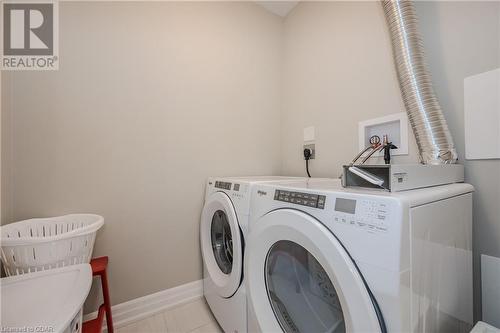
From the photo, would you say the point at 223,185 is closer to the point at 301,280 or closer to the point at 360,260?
the point at 301,280

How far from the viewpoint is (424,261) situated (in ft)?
1.75

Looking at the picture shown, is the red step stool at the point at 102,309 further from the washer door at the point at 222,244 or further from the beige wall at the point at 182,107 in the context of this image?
the washer door at the point at 222,244

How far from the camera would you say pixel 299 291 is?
2.67 feet

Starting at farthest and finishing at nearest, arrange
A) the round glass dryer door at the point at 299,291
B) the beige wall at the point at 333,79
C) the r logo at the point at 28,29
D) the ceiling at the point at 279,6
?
the ceiling at the point at 279,6 < the beige wall at the point at 333,79 < the r logo at the point at 28,29 < the round glass dryer door at the point at 299,291

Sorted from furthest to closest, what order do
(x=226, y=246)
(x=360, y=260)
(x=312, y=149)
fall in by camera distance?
(x=312, y=149) → (x=226, y=246) → (x=360, y=260)

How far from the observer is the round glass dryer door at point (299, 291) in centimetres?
70

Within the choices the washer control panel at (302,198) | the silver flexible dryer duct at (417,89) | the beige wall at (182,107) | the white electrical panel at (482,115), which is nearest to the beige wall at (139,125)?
the beige wall at (182,107)

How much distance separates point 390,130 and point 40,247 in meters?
1.74

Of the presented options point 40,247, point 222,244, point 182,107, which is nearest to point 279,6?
point 182,107

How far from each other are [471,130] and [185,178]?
1.52 m

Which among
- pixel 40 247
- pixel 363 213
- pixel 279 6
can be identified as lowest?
pixel 40 247

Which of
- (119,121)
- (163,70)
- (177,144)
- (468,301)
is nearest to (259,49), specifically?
(163,70)

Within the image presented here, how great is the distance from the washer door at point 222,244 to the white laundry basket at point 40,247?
1.89ft

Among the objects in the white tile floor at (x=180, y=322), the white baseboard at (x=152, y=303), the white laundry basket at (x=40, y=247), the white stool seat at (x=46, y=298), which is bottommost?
the white tile floor at (x=180, y=322)
